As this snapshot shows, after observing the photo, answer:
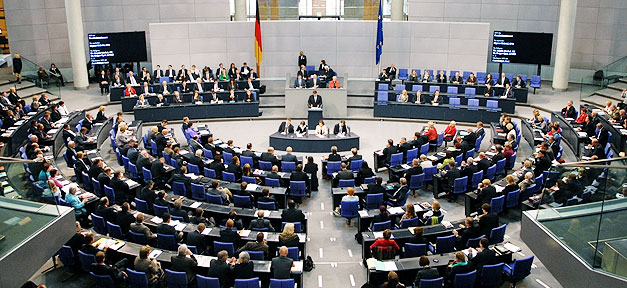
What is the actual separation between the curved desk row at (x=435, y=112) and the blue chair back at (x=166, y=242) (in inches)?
565

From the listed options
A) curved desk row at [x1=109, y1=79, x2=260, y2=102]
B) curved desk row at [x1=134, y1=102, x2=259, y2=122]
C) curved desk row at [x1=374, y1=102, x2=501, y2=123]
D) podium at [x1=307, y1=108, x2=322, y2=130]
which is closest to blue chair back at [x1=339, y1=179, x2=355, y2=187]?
podium at [x1=307, y1=108, x2=322, y2=130]

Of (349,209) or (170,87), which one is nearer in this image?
(349,209)

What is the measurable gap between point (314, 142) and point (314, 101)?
3847 millimetres

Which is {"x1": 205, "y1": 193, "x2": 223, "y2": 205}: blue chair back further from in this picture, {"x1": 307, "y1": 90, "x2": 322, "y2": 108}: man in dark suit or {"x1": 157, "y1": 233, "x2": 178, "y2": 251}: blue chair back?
{"x1": 307, "y1": 90, "x2": 322, "y2": 108}: man in dark suit

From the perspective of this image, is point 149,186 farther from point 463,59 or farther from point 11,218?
point 463,59

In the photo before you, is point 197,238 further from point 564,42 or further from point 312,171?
point 564,42

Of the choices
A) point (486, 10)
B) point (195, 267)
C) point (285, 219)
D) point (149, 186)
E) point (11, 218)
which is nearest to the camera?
point (11, 218)

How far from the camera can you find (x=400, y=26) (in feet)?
93.2

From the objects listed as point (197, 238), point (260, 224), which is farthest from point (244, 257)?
point (260, 224)

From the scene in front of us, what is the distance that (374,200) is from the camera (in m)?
14.2

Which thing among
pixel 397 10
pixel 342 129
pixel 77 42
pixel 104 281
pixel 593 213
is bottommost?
pixel 104 281

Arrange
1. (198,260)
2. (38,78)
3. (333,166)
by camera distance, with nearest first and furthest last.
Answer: (198,260) < (333,166) < (38,78)

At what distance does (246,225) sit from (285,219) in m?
1.06

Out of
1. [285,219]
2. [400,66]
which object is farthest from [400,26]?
[285,219]
